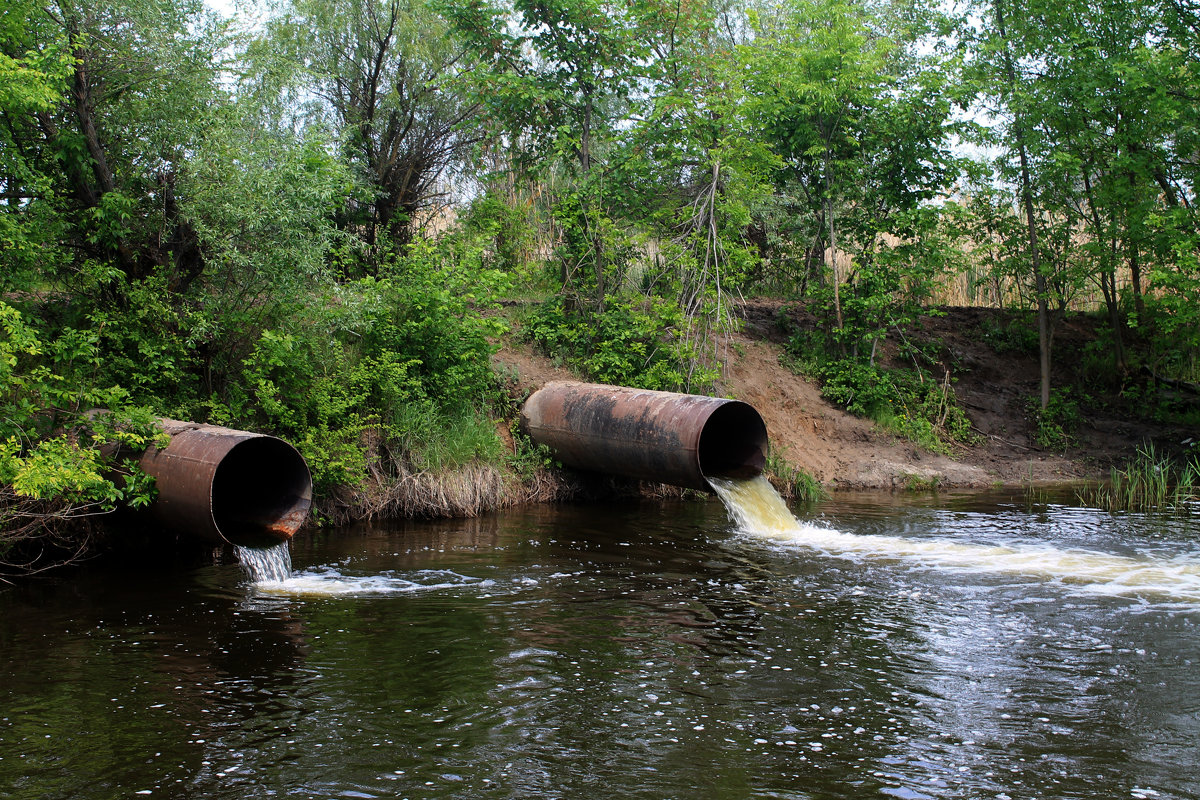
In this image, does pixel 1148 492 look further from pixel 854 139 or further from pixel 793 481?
pixel 854 139

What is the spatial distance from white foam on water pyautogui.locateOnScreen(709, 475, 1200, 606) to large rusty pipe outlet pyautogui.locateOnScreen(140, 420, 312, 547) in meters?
5.09

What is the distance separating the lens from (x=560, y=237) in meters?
16.9

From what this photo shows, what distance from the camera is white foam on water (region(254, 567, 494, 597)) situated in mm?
8344

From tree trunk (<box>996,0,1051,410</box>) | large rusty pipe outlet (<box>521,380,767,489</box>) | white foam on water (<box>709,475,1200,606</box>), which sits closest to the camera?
white foam on water (<box>709,475,1200,606</box>)

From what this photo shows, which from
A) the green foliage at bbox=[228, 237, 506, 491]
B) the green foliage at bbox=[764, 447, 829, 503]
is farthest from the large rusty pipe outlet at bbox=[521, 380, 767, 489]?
the green foliage at bbox=[764, 447, 829, 503]

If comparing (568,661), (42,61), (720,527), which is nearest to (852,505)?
(720,527)

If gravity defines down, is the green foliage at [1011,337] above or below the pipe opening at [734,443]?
above

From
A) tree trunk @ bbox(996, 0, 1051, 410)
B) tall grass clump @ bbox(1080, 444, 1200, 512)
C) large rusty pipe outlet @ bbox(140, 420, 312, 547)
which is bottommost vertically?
tall grass clump @ bbox(1080, 444, 1200, 512)

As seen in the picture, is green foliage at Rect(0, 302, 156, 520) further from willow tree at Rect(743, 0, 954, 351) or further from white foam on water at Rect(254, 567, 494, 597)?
willow tree at Rect(743, 0, 954, 351)

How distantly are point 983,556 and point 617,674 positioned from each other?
17.6 feet

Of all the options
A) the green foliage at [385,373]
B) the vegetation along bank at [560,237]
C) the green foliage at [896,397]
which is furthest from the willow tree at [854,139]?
the green foliage at [385,373]

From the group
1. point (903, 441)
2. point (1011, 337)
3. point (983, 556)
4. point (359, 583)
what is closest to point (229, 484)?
point (359, 583)

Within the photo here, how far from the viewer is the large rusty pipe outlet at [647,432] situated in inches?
451

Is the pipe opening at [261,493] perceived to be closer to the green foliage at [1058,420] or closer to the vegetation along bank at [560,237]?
the vegetation along bank at [560,237]
